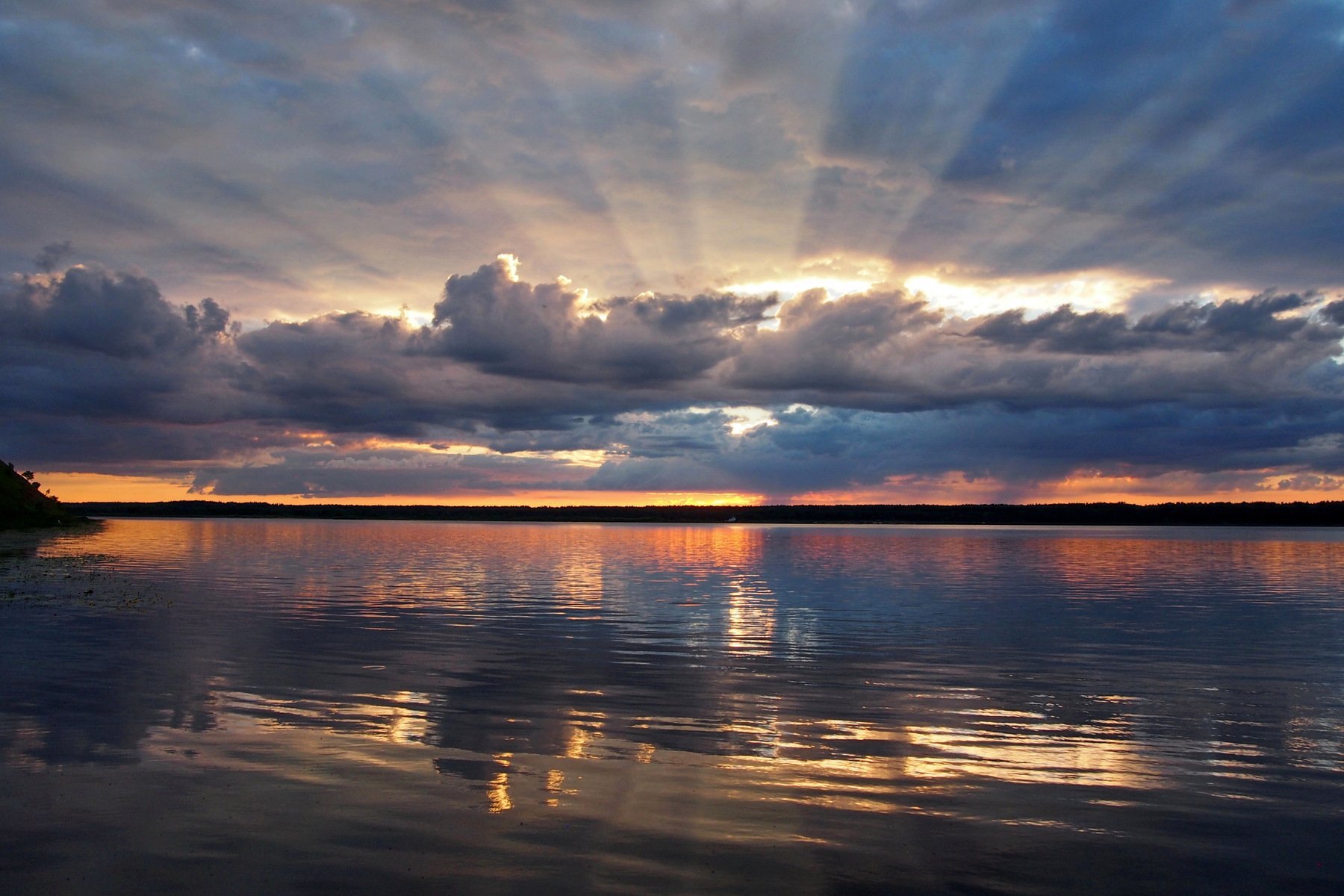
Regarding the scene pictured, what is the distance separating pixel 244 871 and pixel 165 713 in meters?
9.39

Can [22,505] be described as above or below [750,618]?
above

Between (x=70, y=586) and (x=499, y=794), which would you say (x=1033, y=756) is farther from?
(x=70, y=586)

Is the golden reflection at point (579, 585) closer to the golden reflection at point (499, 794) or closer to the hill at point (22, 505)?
the golden reflection at point (499, 794)

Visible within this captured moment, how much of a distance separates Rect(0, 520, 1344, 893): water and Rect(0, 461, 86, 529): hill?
8926cm

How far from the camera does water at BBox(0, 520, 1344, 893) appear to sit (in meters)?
10.9

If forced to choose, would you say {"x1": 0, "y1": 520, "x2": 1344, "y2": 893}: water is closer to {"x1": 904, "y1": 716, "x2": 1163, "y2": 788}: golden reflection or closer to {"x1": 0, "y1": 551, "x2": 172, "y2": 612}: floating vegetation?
{"x1": 904, "y1": 716, "x2": 1163, "y2": 788}: golden reflection

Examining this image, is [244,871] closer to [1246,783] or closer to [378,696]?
[378,696]

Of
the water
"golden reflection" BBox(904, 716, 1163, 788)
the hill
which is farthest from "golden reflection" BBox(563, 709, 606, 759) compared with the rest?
the hill

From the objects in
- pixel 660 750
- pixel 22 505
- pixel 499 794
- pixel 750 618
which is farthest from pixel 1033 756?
pixel 22 505

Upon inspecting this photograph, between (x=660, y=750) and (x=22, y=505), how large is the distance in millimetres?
133217

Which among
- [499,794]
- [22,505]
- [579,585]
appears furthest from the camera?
[22,505]

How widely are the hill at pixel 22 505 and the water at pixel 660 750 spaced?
3514 inches

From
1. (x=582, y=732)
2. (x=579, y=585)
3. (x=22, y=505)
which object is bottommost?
(x=579, y=585)

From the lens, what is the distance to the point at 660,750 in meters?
16.1
